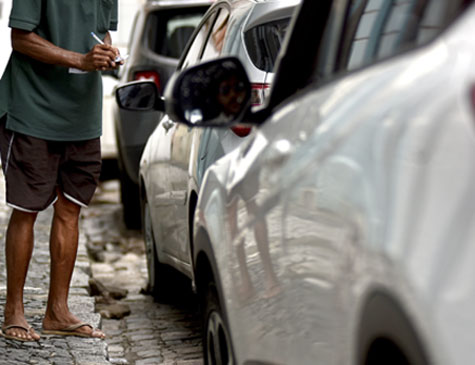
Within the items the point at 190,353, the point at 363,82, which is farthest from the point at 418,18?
the point at 190,353

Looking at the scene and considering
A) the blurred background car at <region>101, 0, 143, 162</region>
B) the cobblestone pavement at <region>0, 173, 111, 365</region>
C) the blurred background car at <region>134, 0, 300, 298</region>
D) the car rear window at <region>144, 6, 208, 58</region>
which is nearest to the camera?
the blurred background car at <region>134, 0, 300, 298</region>

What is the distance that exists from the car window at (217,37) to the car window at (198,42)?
133mm

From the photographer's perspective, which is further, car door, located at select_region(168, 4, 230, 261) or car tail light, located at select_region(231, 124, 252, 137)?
car door, located at select_region(168, 4, 230, 261)

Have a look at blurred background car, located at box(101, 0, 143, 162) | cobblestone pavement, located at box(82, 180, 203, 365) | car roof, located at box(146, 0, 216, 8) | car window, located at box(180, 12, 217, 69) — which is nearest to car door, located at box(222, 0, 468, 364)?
cobblestone pavement, located at box(82, 180, 203, 365)

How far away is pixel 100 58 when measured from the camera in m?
5.19

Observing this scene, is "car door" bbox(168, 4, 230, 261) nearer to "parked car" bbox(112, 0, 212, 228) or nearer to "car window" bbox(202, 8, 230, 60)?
"car window" bbox(202, 8, 230, 60)

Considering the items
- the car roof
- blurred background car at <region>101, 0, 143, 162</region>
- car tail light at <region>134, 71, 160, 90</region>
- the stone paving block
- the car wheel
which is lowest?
blurred background car at <region>101, 0, 143, 162</region>

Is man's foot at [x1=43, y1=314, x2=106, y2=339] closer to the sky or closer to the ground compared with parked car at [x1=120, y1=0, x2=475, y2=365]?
closer to the ground

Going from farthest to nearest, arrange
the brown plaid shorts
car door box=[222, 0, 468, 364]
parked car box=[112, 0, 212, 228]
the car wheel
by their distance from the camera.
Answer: parked car box=[112, 0, 212, 228]
the brown plaid shorts
the car wheel
car door box=[222, 0, 468, 364]

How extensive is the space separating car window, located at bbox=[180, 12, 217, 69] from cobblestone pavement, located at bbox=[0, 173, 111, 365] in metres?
1.46

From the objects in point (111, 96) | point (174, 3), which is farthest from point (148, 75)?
point (111, 96)

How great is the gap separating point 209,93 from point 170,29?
23.0ft

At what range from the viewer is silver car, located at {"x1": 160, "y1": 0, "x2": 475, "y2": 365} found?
66.4 inches

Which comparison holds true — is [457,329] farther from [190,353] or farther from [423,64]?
[190,353]
